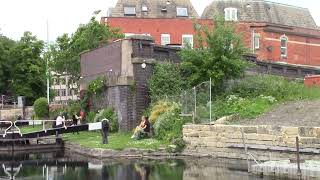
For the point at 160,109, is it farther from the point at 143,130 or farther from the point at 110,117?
the point at 110,117

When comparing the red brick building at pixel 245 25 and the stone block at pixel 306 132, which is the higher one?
the red brick building at pixel 245 25

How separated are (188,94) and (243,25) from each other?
87.8ft

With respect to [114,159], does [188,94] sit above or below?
above

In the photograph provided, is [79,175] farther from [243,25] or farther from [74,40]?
[243,25]

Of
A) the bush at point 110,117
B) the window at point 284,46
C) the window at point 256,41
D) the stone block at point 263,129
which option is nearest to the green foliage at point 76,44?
the window at point 256,41

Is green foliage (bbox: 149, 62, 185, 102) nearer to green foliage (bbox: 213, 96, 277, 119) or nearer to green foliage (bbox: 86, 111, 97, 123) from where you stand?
green foliage (bbox: 213, 96, 277, 119)

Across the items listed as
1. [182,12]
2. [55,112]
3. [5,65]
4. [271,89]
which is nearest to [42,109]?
[55,112]

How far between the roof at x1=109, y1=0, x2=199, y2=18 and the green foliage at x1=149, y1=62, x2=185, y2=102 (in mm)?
25102

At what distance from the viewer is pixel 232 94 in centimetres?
2934

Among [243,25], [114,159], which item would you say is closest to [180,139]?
[114,159]

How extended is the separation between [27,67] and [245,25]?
22.1 m

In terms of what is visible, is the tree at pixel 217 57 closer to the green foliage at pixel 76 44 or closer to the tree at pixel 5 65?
the green foliage at pixel 76 44

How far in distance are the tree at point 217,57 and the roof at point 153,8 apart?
84.5 ft

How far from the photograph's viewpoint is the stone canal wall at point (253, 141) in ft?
67.7
